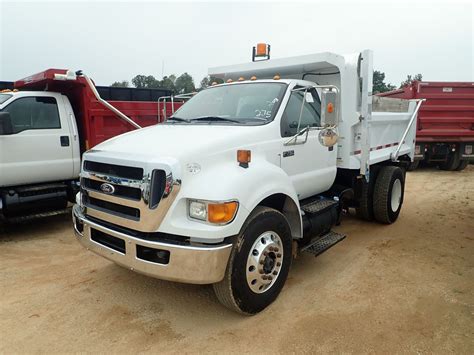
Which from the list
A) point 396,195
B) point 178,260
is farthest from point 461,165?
point 178,260

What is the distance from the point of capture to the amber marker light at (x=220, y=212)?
2.79 m

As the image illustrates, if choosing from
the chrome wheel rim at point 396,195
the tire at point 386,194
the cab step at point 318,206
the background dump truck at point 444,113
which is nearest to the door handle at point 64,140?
the cab step at point 318,206

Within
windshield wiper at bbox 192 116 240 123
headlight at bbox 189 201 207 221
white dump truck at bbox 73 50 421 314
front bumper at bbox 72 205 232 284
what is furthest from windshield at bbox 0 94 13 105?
headlight at bbox 189 201 207 221

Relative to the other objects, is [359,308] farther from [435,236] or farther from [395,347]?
[435,236]

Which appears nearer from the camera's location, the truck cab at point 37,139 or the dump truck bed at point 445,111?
the truck cab at point 37,139

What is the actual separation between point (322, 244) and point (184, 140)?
202 cm

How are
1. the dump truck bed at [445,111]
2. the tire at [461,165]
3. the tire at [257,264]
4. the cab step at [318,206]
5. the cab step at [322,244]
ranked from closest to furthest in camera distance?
the tire at [257,264] → the cab step at [322,244] → the cab step at [318,206] → the dump truck bed at [445,111] → the tire at [461,165]

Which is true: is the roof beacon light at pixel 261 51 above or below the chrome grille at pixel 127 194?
above

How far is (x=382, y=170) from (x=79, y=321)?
4.90 metres

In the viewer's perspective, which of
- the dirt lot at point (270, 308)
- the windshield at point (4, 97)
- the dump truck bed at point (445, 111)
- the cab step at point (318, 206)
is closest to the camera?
the dirt lot at point (270, 308)

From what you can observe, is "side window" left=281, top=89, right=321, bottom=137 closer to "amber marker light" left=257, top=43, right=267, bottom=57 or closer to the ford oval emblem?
"amber marker light" left=257, top=43, right=267, bottom=57

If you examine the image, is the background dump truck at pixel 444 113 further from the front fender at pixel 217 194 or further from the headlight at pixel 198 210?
the headlight at pixel 198 210

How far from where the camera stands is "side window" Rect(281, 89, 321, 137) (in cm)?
383

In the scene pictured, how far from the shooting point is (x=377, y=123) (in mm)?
5438
